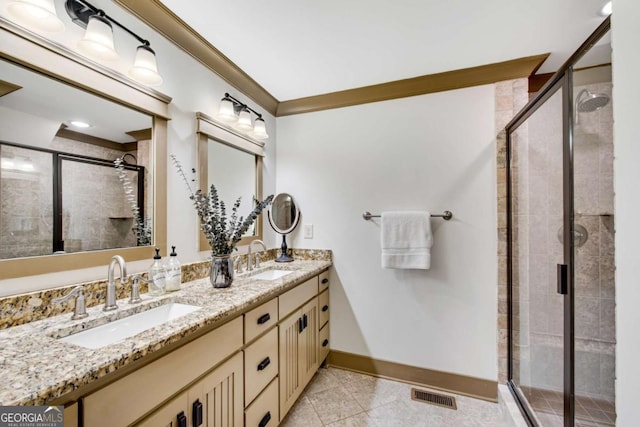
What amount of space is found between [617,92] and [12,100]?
1.84 m

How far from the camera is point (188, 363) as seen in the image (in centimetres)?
91

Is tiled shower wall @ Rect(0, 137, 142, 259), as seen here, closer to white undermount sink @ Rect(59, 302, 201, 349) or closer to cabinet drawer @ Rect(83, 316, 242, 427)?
white undermount sink @ Rect(59, 302, 201, 349)

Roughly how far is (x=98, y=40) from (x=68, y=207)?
670 mm

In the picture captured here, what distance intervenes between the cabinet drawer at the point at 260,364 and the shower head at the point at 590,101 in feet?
6.17

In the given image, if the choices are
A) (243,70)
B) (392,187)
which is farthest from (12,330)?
(392,187)

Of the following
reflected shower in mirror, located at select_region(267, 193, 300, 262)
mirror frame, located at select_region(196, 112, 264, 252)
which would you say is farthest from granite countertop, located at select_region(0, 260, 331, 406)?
reflected shower in mirror, located at select_region(267, 193, 300, 262)

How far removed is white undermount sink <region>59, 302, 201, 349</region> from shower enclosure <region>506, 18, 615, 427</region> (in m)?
1.74

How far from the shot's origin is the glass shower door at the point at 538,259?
1367 millimetres

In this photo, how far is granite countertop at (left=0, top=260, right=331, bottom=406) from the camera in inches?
22.5

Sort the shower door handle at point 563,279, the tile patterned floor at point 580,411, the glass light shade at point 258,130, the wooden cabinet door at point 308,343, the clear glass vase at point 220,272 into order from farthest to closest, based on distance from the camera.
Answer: the glass light shade at point 258,130 → the wooden cabinet door at point 308,343 → the clear glass vase at point 220,272 → the tile patterned floor at point 580,411 → the shower door handle at point 563,279

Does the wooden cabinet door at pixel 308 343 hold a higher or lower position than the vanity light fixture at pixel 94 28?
lower

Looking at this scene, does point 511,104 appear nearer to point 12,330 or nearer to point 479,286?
point 479,286

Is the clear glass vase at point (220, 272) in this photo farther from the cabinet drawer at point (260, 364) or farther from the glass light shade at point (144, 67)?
the glass light shade at point (144, 67)

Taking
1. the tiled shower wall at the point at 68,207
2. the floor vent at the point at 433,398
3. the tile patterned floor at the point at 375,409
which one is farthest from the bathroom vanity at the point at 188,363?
the floor vent at the point at 433,398
